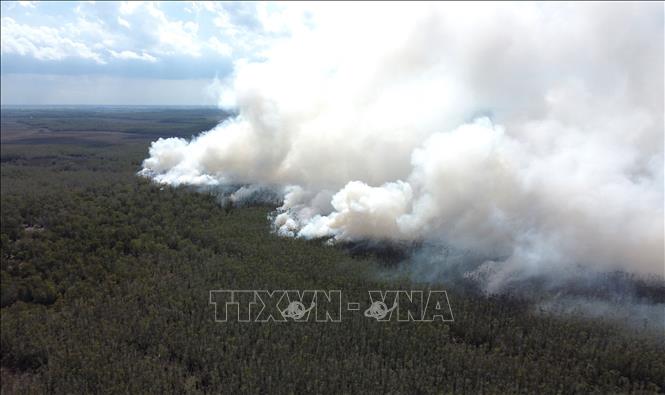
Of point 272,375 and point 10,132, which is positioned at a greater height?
point 10,132

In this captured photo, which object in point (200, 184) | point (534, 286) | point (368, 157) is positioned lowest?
point (534, 286)

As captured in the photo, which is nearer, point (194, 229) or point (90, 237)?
point (90, 237)

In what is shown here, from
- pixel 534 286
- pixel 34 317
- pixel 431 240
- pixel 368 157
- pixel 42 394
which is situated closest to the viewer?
pixel 42 394

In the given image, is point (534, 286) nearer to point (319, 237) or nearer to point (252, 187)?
point (319, 237)

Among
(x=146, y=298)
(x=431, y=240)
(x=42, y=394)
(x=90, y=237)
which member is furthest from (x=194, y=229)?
(x=42, y=394)

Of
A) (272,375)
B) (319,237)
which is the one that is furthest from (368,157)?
(272,375)

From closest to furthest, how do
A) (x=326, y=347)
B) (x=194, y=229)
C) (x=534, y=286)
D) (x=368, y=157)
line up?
(x=326, y=347) < (x=534, y=286) < (x=194, y=229) < (x=368, y=157)
